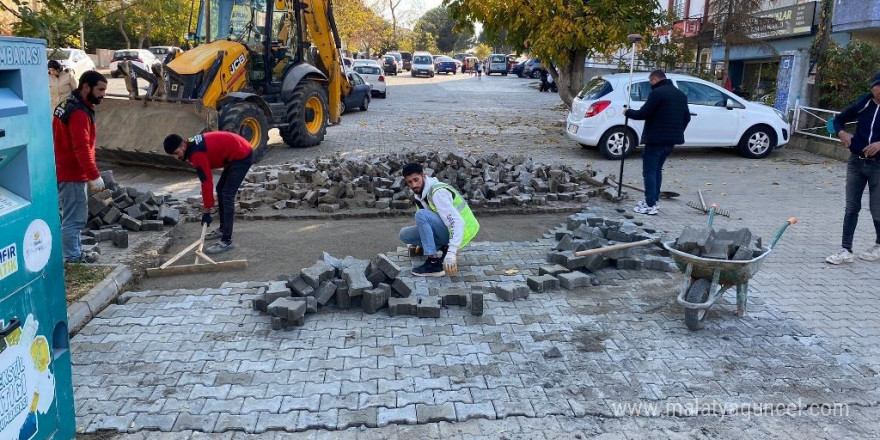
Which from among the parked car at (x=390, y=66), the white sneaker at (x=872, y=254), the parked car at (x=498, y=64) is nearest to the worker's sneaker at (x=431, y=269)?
the white sneaker at (x=872, y=254)

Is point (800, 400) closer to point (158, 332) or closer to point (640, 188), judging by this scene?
point (158, 332)

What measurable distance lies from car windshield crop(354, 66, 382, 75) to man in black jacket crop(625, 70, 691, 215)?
62.8ft

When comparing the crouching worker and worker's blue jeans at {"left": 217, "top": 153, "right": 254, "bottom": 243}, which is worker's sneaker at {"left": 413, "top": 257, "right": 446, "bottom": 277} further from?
worker's blue jeans at {"left": 217, "top": 153, "right": 254, "bottom": 243}

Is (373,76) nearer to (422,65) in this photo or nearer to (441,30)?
(422,65)

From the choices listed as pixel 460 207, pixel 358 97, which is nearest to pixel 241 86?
pixel 460 207

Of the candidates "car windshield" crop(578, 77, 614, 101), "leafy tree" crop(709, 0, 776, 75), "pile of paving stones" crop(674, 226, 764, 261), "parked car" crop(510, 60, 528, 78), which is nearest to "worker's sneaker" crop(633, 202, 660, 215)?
"pile of paving stones" crop(674, 226, 764, 261)

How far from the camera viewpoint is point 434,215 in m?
6.43

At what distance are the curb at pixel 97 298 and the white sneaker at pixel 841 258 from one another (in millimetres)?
7179

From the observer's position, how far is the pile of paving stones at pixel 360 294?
536 centimetres

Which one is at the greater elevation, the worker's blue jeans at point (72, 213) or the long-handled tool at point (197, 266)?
the worker's blue jeans at point (72, 213)

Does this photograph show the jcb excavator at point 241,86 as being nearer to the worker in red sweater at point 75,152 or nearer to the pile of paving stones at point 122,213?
the pile of paving stones at point 122,213

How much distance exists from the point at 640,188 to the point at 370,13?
156 ft

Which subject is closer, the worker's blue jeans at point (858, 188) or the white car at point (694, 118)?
the worker's blue jeans at point (858, 188)

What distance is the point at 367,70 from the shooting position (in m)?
26.9
